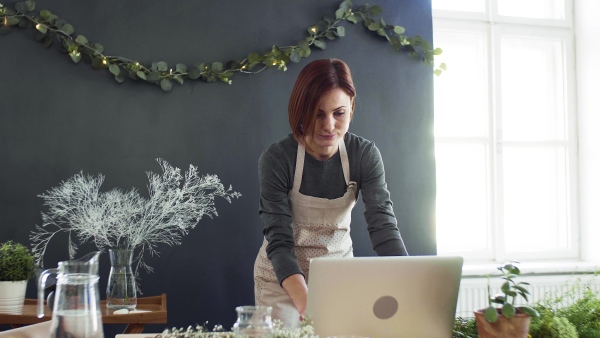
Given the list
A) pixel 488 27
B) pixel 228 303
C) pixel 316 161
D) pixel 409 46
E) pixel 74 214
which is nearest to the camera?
pixel 316 161

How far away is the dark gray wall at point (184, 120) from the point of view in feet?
10.0

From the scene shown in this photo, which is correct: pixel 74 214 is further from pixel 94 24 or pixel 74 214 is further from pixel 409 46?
pixel 409 46

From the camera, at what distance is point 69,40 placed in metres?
3.06

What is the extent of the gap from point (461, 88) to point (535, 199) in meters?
0.89

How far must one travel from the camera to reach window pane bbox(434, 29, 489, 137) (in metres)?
4.22

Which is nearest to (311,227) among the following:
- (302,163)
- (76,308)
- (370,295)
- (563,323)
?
(302,163)

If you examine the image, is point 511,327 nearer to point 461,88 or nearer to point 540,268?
point 540,268

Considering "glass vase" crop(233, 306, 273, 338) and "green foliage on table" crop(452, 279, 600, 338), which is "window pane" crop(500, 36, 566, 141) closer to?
"green foliage on table" crop(452, 279, 600, 338)

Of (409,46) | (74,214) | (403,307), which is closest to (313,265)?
(403,307)

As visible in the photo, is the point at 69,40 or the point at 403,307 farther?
the point at 69,40

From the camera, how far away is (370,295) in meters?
1.50

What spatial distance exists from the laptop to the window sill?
→ 250 centimetres

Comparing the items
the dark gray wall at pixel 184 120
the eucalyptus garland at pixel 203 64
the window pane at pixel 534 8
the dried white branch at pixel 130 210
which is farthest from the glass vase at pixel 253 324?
the window pane at pixel 534 8

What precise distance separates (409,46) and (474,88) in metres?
0.86
